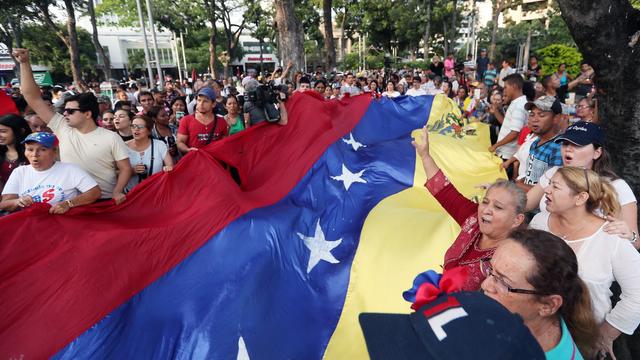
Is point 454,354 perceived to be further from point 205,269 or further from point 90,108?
point 90,108

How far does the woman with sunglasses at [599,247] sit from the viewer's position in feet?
6.61

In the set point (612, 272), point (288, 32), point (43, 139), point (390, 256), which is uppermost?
point (288, 32)

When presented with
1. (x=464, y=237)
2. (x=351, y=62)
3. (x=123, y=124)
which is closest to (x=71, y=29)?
(x=123, y=124)

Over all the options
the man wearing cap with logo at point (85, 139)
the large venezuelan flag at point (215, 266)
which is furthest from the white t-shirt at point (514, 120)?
the man wearing cap with logo at point (85, 139)

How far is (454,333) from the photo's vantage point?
98cm

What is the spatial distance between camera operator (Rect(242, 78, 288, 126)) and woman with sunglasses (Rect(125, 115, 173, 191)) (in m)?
1.54

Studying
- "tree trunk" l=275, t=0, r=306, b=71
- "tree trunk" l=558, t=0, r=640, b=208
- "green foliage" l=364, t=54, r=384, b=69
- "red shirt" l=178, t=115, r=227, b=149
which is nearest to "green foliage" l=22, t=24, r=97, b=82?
"green foliage" l=364, t=54, r=384, b=69

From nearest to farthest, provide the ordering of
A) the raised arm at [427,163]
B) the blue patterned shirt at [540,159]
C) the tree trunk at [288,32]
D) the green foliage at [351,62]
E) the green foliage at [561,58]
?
the raised arm at [427,163] < the blue patterned shirt at [540,159] < the tree trunk at [288,32] < the green foliage at [561,58] < the green foliage at [351,62]

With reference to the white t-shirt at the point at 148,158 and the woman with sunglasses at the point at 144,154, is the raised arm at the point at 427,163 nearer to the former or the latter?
the woman with sunglasses at the point at 144,154

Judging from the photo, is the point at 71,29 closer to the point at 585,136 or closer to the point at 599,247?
the point at 585,136

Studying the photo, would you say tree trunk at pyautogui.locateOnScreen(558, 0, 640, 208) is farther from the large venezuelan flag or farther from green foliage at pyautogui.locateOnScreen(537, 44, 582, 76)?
green foliage at pyautogui.locateOnScreen(537, 44, 582, 76)

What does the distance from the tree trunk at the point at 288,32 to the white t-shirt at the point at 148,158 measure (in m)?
8.23

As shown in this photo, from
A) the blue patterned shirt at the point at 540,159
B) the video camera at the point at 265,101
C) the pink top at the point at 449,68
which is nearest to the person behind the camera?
the blue patterned shirt at the point at 540,159

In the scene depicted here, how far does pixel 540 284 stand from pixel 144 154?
160 inches
